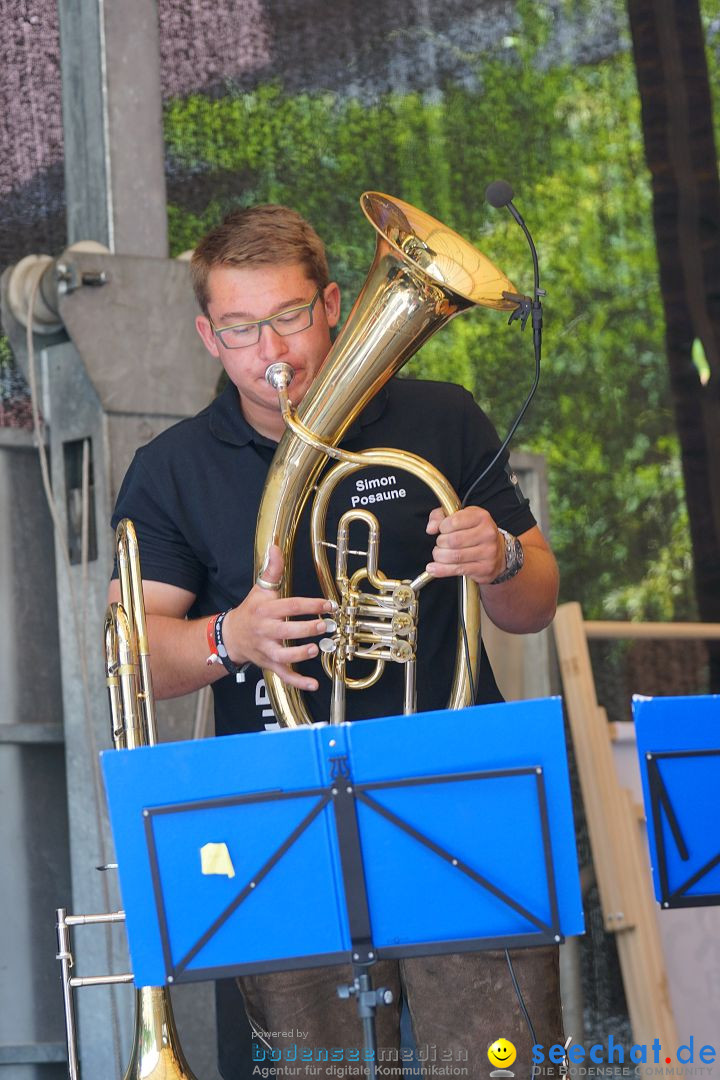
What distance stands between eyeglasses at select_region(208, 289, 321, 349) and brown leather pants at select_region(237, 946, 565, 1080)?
1086 millimetres

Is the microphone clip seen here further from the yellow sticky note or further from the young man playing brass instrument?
the yellow sticky note

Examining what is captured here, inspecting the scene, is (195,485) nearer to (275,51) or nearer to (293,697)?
(293,697)

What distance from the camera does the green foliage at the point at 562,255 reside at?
13.9 feet

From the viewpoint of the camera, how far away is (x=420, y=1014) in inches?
93.5

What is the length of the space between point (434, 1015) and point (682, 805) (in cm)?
57

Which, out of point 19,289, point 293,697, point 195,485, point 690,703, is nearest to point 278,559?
point 293,697

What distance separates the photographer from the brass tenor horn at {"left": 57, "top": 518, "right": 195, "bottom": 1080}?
2426 mm

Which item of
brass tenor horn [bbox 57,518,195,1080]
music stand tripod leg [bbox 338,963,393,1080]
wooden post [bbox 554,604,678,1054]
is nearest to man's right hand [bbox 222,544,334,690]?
brass tenor horn [bbox 57,518,195,1080]

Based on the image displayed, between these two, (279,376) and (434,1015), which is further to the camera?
(279,376)

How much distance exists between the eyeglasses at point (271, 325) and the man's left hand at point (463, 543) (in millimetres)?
478

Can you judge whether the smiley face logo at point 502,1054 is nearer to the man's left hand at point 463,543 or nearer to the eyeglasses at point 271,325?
the man's left hand at point 463,543

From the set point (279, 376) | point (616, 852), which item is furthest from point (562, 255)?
point (279, 376)

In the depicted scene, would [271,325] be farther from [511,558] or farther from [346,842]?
[346,842]

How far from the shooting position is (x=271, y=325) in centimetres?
254
